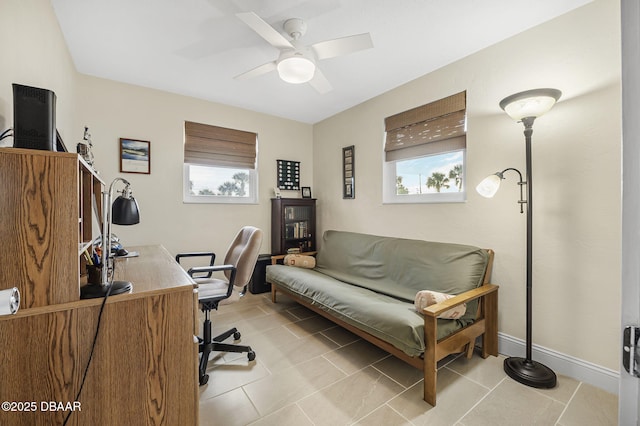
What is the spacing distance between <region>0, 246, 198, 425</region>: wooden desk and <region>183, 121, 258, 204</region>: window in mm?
2379

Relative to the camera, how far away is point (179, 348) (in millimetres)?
1111

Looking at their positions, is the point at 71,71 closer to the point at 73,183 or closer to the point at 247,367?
the point at 73,183

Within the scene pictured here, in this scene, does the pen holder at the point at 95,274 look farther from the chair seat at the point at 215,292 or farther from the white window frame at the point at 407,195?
the white window frame at the point at 407,195

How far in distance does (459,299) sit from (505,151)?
1.27 m

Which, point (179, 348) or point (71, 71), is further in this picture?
point (71, 71)

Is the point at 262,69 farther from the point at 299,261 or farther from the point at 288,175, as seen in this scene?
the point at 299,261

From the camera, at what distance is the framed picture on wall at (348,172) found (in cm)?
355

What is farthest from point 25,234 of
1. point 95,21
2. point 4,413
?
point 95,21

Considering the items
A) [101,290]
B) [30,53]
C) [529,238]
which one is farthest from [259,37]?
[529,238]

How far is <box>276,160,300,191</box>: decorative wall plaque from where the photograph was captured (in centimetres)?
397

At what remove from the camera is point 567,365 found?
1855 millimetres

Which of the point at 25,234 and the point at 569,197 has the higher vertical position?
the point at 569,197

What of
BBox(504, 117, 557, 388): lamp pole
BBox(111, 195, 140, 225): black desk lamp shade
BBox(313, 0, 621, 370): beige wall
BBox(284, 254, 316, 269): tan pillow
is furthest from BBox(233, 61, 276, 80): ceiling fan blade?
BBox(284, 254, 316, 269): tan pillow

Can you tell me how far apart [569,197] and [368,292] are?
1661mm
